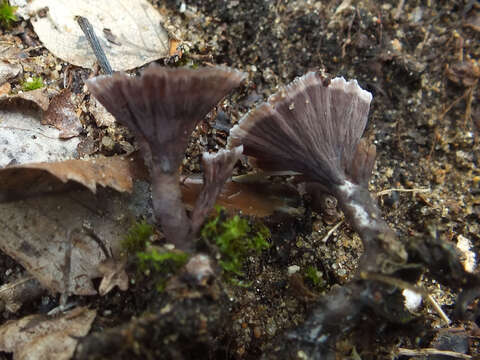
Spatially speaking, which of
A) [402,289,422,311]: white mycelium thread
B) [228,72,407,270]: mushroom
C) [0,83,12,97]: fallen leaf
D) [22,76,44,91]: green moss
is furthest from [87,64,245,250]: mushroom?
[402,289,422,311]: white mycelium thread

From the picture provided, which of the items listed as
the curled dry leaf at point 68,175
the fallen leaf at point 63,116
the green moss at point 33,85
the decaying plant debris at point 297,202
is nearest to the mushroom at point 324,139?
the decaying plant debris at point 297,202

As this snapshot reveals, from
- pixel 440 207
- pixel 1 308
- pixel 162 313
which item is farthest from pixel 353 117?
pixel 1 308

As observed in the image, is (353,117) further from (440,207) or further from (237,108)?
(440,207)

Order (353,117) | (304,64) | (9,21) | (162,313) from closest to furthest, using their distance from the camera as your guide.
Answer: (162,313)
(353,117)
(9,21)
(304,64)

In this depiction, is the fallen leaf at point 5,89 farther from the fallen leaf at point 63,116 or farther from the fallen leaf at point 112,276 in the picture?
the fallen leaf at point 112,276

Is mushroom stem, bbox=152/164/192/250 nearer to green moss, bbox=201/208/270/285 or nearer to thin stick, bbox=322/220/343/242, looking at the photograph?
green moss, bbox=201/208/270/285

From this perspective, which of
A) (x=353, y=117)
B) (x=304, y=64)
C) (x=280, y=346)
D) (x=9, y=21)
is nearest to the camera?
(x=280, y=346)
